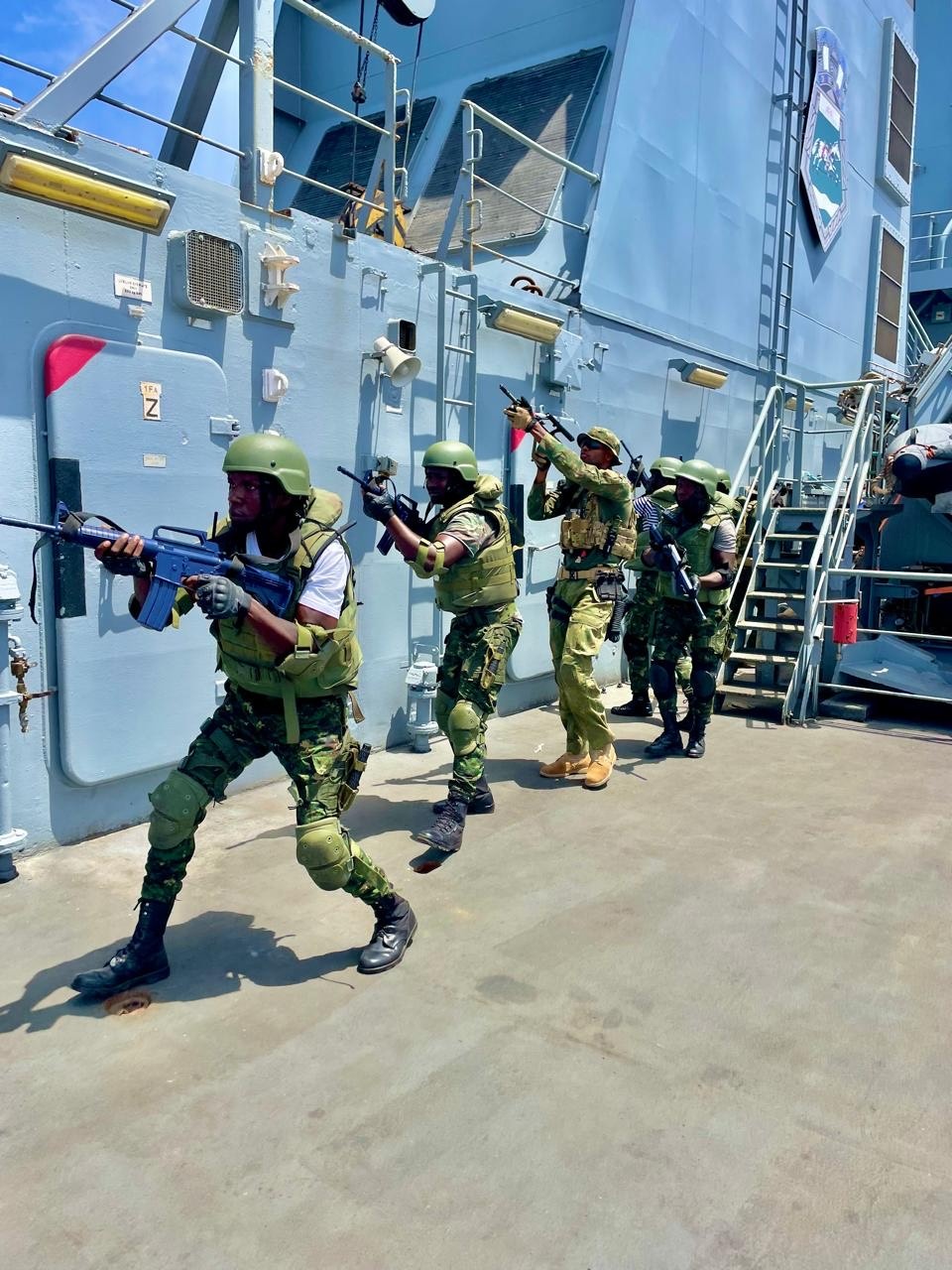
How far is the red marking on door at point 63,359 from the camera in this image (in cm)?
409

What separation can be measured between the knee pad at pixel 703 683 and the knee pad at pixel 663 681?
0.15 m

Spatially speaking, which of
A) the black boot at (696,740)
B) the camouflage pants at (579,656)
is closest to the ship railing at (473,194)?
the camouflage pants at (579,656)

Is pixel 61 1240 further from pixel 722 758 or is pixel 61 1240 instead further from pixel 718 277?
pixel 718 277

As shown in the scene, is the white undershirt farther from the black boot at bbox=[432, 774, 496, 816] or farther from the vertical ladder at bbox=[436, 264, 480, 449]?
the vertical ladder at bbox=[436, 264, 480, 449]

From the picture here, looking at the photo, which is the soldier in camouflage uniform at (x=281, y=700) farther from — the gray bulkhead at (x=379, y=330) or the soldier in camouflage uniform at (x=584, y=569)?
the soldier in camouflage uniform at (x=584, y=569)

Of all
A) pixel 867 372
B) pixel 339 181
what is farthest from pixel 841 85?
pixel 339 181

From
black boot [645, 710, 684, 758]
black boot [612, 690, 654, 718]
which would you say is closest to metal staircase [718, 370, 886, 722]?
black boot [612, 690, 654, 718]

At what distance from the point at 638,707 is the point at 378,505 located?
13.5 feet

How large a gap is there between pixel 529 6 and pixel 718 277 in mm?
2981

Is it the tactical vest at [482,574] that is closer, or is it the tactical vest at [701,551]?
the tactical vest at [482,574]

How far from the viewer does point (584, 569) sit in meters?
5.64

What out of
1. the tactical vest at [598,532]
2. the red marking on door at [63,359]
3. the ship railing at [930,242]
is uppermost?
the ship railing at [930,242]

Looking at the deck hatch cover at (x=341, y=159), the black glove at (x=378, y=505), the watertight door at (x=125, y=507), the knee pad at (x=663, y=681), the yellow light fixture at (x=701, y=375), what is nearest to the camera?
the black glove at (x=378, y=505)

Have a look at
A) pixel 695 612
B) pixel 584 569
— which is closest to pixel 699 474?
pixel 695 612
